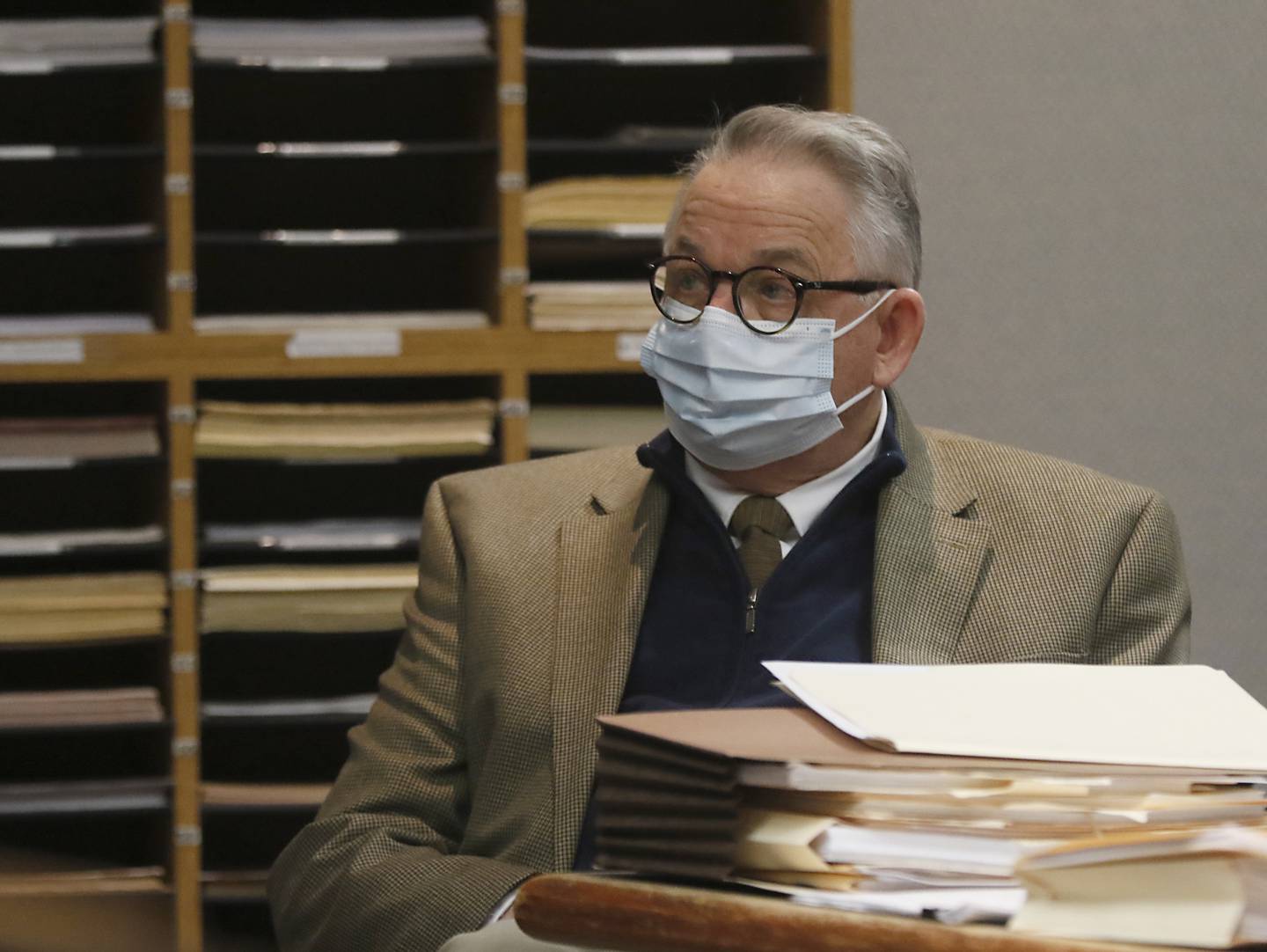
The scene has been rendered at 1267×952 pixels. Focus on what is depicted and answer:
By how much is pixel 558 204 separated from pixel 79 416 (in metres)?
0.97

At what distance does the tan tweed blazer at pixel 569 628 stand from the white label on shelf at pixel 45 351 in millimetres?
1255

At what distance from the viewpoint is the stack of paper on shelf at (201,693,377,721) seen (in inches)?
106

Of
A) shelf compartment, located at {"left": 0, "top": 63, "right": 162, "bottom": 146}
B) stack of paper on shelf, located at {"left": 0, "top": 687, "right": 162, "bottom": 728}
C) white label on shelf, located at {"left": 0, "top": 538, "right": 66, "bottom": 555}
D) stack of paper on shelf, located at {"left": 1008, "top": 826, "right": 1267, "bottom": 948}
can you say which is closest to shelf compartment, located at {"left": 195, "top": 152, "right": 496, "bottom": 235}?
shelf compartment, located at {"left": 0, "top": 63, "right": 162, "bottom": 146}

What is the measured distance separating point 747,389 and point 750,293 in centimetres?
10

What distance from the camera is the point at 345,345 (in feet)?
8.89

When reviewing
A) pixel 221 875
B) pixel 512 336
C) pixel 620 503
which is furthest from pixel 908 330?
pixel 221 875

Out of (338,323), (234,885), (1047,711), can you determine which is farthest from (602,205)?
(1047,711)

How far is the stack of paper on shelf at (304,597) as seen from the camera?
8.84ft

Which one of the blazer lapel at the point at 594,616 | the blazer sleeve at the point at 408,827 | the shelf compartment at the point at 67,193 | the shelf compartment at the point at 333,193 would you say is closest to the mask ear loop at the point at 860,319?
the blazer lapel at the point at 594,616

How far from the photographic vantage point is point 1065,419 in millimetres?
3031

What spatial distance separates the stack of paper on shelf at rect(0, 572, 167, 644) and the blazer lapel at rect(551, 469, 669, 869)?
1278 mm

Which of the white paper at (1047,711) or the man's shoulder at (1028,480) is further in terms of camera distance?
the man's shoulder at (1028,480)

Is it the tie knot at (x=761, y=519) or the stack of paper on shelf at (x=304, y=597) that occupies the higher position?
the tie knot at (x=761, y=519)

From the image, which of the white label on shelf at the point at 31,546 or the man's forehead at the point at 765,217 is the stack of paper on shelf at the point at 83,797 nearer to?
the white label on shelf at the point at 31,546
